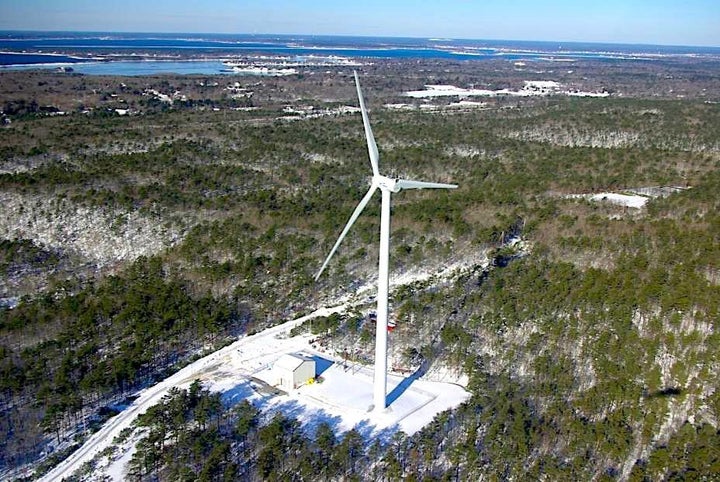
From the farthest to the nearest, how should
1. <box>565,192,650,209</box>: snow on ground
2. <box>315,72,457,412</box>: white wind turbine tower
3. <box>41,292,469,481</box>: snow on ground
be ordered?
<box>565,192,650,209</box>: snow on ground
<box>41,292,469,481</box>: snow on ground
<box>315,72,457,412</box>: white wind turbine tower

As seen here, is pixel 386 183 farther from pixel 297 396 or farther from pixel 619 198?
pixel 619 198

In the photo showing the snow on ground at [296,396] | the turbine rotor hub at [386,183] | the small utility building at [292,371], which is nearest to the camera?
the turbine rotor hub at [386,183]

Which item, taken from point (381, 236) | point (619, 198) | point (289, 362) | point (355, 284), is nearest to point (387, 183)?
point (381, 236)

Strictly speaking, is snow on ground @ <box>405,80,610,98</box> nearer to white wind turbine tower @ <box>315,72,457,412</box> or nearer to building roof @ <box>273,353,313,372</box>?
building roof @ <box>273,353,313,372</box>

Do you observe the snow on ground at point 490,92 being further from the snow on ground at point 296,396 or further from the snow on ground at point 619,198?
the snow on ground at point 296,396

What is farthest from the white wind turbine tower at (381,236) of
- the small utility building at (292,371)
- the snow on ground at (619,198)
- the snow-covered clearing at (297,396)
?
the snow on ground at (619,198)

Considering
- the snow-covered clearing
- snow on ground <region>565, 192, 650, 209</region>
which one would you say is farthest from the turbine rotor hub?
snow on ground <region>565, 192, 650, 209</region>

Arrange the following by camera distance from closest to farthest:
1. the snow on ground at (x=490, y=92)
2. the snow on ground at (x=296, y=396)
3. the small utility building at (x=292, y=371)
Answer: the snow on ground at (x=296, y=396) → the small utility building at (x=292, y=371) → the snow on ground at (x=490, y=92)
